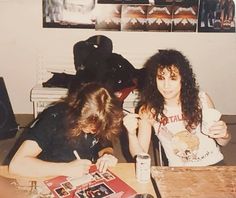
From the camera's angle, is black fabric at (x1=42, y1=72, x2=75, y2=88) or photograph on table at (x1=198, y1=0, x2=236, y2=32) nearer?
black fabric at (x1=42, y1=72, x2=75, y2=88)

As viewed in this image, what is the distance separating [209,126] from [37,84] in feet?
9.77

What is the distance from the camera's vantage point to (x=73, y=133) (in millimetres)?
2020

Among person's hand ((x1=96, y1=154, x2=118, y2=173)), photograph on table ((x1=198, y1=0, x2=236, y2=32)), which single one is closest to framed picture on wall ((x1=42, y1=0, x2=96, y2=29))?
photograph on table ((x1=198, y1=0, x2=236, y2=32))

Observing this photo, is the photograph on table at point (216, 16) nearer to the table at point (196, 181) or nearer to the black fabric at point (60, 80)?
the black fabric at point (60, 80)

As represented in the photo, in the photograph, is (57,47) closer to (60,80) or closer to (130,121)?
(60,80)

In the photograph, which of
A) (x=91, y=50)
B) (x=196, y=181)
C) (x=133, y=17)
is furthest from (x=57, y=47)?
(x=196, y=181)

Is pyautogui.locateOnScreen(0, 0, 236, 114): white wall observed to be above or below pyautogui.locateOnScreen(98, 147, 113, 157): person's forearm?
above

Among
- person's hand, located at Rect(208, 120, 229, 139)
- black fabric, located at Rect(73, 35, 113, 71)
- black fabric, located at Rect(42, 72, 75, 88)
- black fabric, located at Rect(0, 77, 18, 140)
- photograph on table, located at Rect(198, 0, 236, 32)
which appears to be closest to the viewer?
person's hand, located at Rect(208, 120, 229, 139)

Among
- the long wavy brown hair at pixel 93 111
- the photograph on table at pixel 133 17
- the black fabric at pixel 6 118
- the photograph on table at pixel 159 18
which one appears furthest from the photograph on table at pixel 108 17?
the long wavy brown hair at pixel 93 111

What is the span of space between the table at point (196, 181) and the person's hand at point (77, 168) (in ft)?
1.08

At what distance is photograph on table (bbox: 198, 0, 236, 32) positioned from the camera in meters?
4.55

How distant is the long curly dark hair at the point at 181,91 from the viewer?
223 cm

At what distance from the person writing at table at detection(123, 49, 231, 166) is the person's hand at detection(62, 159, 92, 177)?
14.6 inches

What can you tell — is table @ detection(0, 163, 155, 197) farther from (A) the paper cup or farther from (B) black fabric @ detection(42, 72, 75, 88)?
(B) black fabric @ detection(42, 72, 75, 88)
